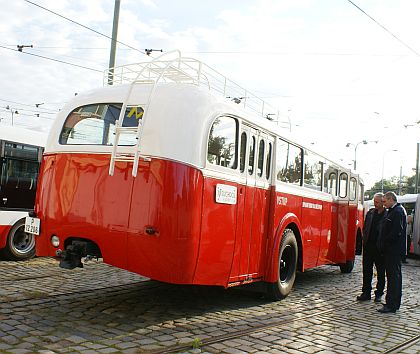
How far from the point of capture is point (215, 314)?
261 inches

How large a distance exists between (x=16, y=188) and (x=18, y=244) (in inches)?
47.5

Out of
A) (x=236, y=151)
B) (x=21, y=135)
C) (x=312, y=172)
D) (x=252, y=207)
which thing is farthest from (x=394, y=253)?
(x=21, y=135)

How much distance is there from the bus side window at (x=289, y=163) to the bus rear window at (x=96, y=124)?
8.54ft

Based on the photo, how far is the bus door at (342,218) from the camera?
36.3 feet

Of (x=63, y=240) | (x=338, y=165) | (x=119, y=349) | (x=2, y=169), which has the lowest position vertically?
(x=119, y=349)

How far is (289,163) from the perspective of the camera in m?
8.29

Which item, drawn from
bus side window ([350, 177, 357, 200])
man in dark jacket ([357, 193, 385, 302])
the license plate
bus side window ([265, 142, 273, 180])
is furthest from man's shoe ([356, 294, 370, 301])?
the license plate

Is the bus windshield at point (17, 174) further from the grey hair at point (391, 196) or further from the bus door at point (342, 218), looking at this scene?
the grey hair at point (391, 196)

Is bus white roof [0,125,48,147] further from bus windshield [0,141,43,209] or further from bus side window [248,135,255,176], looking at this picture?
bus side window [248,135,255,176]

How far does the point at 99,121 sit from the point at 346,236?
7.18 m

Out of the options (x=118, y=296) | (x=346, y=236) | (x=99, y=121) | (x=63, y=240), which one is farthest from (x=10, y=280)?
(x=346, y=236)

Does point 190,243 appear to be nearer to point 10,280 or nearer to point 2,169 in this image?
point 10,280

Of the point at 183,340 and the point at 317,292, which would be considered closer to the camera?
the point at 183,340

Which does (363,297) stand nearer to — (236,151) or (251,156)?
(251,156)
